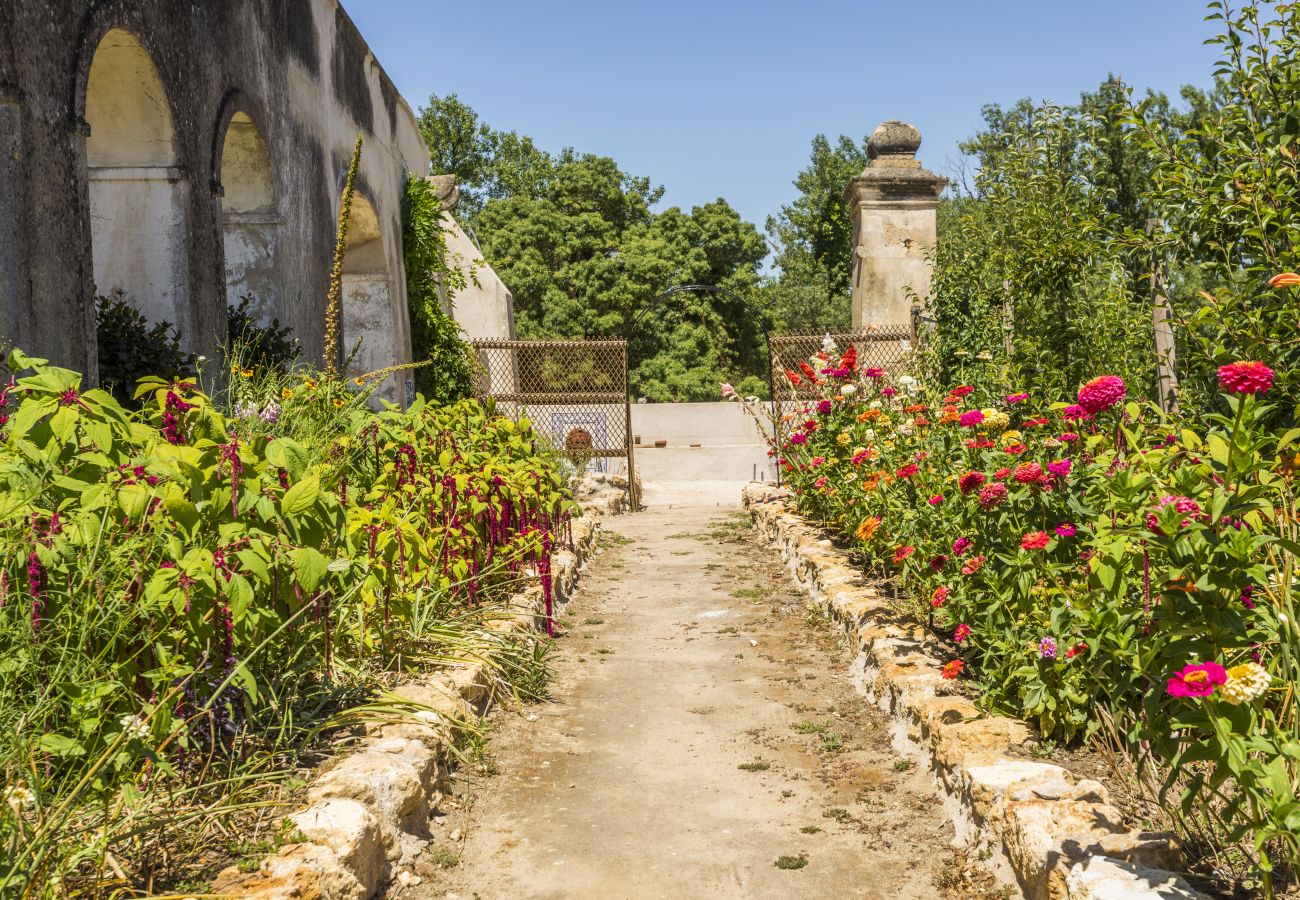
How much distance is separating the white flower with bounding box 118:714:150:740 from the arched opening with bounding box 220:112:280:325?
19.5 feet

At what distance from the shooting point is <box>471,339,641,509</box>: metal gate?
13344mm

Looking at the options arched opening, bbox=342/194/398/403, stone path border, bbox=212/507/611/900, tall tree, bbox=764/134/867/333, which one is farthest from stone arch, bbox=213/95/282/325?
tall tree, bbox=764/134/867/333

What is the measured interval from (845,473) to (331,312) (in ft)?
11.9

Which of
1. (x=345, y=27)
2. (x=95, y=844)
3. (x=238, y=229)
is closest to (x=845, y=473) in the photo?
(x=238, y=229)

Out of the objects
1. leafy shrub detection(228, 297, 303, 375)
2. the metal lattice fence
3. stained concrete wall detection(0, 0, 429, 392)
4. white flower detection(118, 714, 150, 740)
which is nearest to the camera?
white flower detection(118, 714, 150, 740)

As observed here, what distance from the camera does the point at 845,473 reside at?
718 cm

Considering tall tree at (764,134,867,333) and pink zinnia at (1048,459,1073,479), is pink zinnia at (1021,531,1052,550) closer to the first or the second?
pink zinnia at (1048,459,1073,479)

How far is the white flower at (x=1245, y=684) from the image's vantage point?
2016 millimetres

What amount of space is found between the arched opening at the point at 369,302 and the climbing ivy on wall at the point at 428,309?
108 cm

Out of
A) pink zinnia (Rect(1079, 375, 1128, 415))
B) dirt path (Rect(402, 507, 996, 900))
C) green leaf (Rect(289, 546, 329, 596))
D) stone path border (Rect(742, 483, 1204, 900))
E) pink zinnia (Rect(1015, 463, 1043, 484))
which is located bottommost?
dirt path (Rect(402, 507, 996, 900))

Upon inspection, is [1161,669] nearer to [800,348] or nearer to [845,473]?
[845,473]

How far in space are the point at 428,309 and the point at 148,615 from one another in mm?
10614

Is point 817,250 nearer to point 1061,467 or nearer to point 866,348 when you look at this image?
point 866,348

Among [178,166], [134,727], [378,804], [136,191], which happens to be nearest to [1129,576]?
[378,804]
